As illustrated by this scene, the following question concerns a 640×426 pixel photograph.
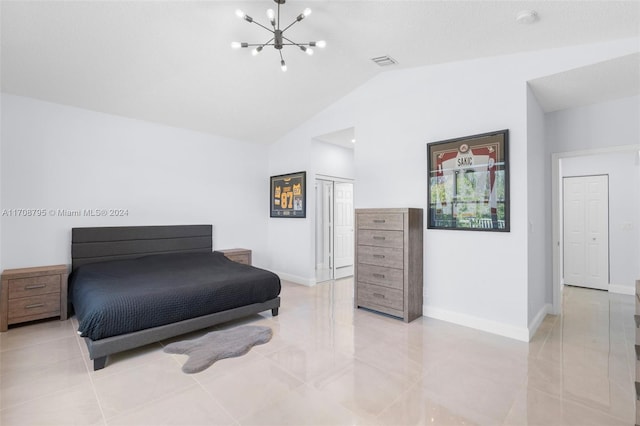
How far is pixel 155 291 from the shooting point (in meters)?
2.90

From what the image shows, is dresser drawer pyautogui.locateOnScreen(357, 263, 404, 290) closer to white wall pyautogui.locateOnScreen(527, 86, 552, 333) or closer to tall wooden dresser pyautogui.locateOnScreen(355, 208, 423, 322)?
tall wooden dresser pyautogui.locateOnScreen(355, 208, 423, 322)

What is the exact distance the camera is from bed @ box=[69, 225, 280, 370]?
2.58 metres

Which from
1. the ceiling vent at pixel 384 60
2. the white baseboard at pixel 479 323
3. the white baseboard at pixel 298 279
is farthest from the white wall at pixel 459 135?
the white baseboard at pixel 298 279

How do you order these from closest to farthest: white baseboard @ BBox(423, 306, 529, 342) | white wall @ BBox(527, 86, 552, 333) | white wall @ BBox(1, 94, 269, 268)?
white baseboard @ BBox(423, 306, 529, 342)
white wall @ BBox(527, 86, 552, 333)
white wall @ BBox(1, 94, 269, 268)

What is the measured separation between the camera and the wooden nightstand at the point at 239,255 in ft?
16.7

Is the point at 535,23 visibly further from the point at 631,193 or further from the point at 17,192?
the point at 17,192

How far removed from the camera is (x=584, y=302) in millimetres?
4398

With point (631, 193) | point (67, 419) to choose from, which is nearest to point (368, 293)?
point (67, 419)

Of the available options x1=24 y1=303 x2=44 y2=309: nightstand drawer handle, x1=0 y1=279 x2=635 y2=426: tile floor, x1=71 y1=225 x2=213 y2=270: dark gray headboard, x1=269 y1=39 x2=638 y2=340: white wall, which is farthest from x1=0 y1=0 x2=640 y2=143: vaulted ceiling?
x1=0 y1=279 x2=635 y2=426: tile floor

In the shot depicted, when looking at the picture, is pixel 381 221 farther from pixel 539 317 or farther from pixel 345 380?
pixel 539 317

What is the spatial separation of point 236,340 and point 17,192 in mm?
3248

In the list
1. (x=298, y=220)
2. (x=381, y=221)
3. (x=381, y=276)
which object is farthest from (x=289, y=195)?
(x=381, y=276)

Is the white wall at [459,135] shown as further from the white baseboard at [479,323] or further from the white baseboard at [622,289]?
the white baseboard at [622,289]

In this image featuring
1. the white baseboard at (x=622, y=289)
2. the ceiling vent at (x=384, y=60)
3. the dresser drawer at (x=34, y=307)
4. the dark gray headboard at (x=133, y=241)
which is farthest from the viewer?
the white baseboard at (x=622, y=289)
